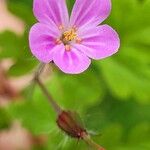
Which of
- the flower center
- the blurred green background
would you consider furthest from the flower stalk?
the blurred green background

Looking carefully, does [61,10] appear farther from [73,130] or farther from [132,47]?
[132,47]

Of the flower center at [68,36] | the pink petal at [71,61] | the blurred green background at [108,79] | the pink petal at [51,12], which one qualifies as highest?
the pink petal at [51,12]

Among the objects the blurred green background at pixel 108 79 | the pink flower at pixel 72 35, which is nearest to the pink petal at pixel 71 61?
the pink flower at pixel 72 35

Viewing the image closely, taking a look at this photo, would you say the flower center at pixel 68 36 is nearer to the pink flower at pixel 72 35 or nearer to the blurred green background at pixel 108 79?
the pink flower at pixel 72 35

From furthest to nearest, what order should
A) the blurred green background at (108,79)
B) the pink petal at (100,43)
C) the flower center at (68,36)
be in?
the blurred green background at (108,79)
the flower center at (68,36)
the pink petal at (100,43)

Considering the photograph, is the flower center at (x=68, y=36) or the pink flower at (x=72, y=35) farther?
the flower center at (x=68, y=36)

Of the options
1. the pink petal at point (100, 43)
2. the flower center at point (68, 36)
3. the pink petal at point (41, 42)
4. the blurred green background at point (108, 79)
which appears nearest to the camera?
the pink petal at point (41, 42)

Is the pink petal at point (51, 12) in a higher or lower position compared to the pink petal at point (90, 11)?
higher

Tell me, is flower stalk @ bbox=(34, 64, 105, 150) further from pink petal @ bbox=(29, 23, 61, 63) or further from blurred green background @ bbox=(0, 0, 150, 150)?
blurred green background @ bbox=(0, 0, 150, 150)
